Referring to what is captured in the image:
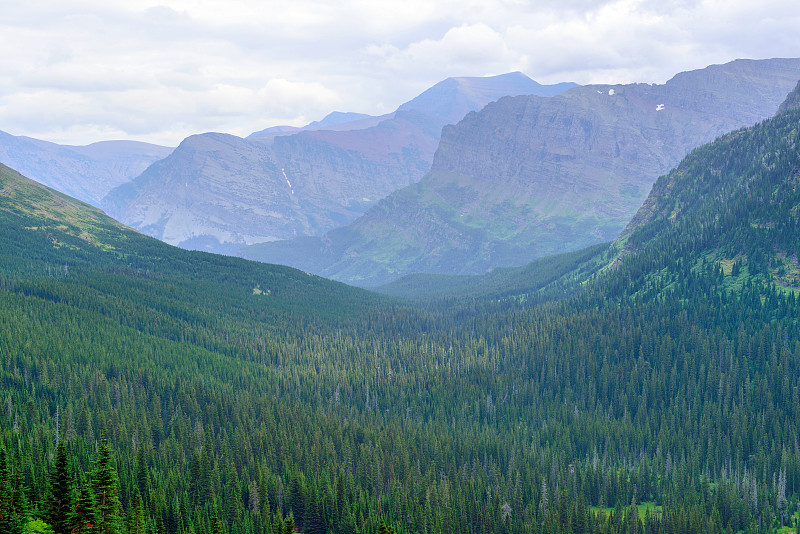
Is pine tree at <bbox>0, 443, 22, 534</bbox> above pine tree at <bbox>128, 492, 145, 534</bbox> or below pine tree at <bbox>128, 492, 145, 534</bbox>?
above

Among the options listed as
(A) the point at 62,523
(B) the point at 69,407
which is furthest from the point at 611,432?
(A) the point at 62,523

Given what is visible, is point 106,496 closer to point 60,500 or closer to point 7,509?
point 60,500

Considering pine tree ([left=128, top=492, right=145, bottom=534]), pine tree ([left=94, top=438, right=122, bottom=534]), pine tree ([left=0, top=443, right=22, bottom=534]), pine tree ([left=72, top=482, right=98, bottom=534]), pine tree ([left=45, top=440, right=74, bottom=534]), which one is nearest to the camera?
pine tree ([left=0, top=443, right=22, bottom=534])

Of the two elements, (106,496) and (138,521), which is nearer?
(106,496)

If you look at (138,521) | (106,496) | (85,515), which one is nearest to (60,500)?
(106,496)

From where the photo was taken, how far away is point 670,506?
138625 millimetres

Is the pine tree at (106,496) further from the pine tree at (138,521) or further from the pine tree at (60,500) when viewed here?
the pine tree at (138,521)

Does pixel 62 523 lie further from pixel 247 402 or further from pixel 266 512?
pixel 247 402

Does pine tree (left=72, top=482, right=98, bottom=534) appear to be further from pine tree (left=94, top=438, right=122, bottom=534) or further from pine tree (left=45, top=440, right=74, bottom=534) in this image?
pine tree (left=94, top=438, right=122, bottom=534)

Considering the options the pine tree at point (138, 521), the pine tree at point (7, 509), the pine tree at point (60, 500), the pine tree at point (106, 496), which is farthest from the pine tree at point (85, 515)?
the pine tree at point (138, 521)

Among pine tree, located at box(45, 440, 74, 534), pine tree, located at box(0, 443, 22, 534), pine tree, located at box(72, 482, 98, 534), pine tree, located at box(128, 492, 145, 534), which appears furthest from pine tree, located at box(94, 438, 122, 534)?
pine tree, located at box(0, 443, 22, 534)

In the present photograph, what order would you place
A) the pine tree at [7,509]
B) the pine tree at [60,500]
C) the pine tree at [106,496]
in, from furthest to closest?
the pine tree at [106,496] < the pine tree at [60,500] < the pine tree at [7,509]

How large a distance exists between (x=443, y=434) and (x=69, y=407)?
76.5 m

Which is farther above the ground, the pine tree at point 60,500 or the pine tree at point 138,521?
the pine tree at point 60,500
